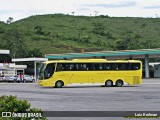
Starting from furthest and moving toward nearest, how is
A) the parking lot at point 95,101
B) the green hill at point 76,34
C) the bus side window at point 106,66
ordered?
the green hill at point 76,34 < the bus side window at point 106,66 < the parking lot at point 95,101

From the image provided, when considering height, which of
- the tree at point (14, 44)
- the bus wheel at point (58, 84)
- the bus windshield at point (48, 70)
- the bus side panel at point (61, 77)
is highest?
the tree at point (14, 44)

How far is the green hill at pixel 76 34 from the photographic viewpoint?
93.6 metres

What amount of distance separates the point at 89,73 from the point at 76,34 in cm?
9017

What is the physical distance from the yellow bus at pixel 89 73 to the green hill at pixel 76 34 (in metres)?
47.5

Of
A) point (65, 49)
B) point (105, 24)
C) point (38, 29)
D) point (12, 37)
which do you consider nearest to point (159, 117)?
point (12, 37)

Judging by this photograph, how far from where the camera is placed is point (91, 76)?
4016 cm

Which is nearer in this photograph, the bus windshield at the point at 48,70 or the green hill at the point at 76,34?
the bus windshield at the point at 48,70

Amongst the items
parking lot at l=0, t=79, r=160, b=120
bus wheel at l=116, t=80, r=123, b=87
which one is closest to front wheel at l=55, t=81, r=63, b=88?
bus wheel at l=116, t=80, r=123, b=87

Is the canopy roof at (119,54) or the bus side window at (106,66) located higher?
the canopy roof at (119,54)

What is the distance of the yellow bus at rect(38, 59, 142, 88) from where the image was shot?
1542 inches

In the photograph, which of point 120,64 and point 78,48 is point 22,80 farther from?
point 78,48

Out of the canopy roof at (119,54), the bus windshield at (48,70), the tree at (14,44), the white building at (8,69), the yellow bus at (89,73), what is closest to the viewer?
the bus windshield at (48,70)

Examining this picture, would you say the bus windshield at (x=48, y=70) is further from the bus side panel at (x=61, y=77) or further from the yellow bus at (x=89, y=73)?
the bus side panel at (x=61, y=77)

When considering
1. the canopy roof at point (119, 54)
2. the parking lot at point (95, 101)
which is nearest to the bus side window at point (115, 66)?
the parking lot at point (95, 101)
